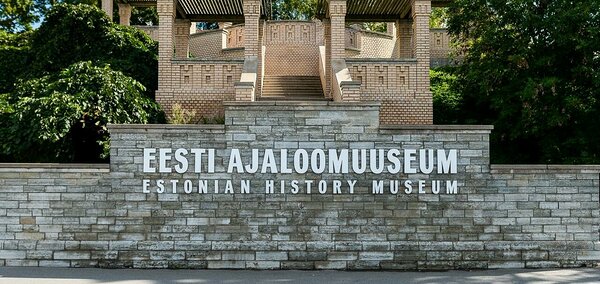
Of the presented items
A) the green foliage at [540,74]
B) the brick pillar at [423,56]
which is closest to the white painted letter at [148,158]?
the brick pillar at [423,56]

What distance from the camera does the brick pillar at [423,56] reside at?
15672 millimetres

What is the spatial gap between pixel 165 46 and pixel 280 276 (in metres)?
8.43

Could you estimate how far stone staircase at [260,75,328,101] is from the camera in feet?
55.3

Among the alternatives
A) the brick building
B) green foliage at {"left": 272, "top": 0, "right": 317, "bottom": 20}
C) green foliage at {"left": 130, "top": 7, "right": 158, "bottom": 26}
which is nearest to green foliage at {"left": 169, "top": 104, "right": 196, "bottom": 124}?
the brick building

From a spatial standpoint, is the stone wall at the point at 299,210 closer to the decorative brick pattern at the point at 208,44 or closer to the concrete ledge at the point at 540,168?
the concrete ledge at the point at 540,168

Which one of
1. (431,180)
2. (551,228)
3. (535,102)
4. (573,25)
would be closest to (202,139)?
(431,180)

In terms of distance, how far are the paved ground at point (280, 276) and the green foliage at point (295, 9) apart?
18854mm

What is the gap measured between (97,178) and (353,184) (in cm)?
463

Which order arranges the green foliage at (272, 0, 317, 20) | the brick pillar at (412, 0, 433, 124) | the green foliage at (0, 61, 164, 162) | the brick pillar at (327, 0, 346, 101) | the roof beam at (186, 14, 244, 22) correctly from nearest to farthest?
the green foliage at (0, 61, 164, 162), the brick pillar at (327, 0, 346, 101), the brick pillar at (412, 0, 433, 124), the roof beam at (186, 14, 244, 22), the green foliage at (272, 0, 317, 20)

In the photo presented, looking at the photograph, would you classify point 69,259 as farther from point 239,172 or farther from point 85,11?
point 85,11

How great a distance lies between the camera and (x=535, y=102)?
13.5 meters

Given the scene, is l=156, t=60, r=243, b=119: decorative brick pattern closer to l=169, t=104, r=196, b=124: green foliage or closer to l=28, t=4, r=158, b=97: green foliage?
l=169, t=104, r=196, b=124: green foliage

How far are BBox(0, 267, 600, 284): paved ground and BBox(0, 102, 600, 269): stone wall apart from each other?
239mm

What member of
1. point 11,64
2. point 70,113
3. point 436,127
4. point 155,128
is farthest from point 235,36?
point 436,127
